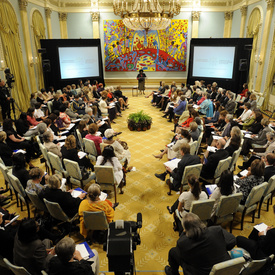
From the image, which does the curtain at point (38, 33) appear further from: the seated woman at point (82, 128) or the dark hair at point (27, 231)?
the dark hair at point (27, 231)

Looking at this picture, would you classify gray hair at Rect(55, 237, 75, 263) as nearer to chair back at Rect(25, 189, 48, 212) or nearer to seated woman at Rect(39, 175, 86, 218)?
seated woman at Rect(39, 175, 86, 218)

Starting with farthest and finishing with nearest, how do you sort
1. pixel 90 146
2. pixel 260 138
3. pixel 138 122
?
pixel 138 122, pixel 260 138, pixel 90 146

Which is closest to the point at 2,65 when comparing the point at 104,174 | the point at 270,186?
the point at 104,174

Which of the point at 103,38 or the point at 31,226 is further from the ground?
the point at 103,38

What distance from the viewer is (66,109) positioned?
7805 mm

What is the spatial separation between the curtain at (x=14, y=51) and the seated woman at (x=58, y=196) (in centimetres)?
772

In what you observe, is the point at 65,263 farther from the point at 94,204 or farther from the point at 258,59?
the point at 258,59

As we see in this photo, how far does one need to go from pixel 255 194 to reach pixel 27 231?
312 cm

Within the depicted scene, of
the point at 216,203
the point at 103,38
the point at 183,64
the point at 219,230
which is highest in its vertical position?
the point at 103,38

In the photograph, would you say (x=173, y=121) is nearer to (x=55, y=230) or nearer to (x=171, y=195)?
(x=171, y=195)

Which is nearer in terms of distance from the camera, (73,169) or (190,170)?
(190,170)

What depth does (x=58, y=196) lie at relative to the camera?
3.63 meters

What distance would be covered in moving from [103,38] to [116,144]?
11649 millimetres

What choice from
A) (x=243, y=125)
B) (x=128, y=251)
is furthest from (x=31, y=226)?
(x=243, y=125)
